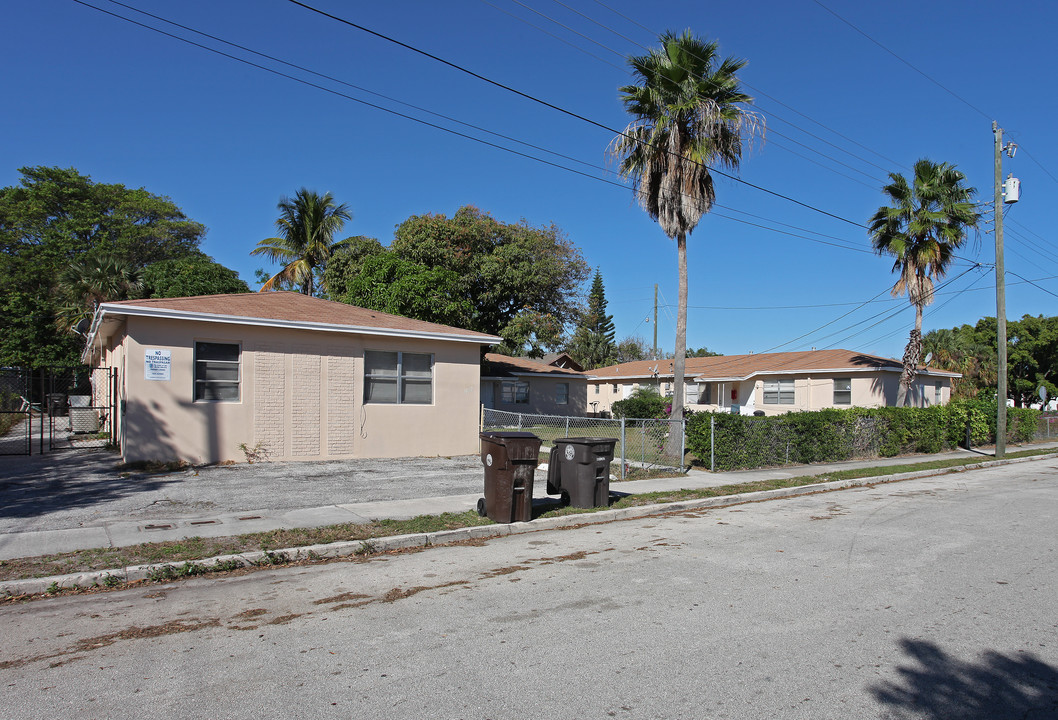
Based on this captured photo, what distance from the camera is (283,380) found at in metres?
14.8

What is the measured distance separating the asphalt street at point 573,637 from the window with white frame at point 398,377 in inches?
348

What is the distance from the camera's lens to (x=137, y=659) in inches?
174

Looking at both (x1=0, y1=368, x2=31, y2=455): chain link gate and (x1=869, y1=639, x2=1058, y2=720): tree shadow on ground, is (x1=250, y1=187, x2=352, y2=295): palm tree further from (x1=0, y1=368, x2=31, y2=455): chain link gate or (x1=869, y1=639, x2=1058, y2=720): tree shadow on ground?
(x1=869, y1=639, x2=1058, y2=720): tree shadow on ground

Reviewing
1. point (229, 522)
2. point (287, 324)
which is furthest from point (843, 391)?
point (229, 522)

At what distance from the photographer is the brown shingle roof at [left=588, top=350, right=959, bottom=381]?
3025cm

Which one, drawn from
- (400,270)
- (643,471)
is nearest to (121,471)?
(643,471)

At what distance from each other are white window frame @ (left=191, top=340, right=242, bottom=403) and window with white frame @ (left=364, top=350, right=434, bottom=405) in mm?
2893

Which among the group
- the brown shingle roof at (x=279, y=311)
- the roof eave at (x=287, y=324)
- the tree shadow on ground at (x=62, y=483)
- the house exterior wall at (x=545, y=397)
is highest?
the brown shingle roof at (x=279, y=311)

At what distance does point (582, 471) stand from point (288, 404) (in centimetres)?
778

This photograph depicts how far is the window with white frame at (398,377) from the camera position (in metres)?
16.1

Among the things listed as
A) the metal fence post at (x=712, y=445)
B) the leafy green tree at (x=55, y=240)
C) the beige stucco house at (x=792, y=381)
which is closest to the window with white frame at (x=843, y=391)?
the beige stucco house at (x=792, y=381)

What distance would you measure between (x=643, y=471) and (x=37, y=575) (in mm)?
11160

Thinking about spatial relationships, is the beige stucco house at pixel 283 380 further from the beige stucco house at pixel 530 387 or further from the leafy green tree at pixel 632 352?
the leafy green tree at pixel 632 352

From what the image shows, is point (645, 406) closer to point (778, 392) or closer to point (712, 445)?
point (778, 392)
